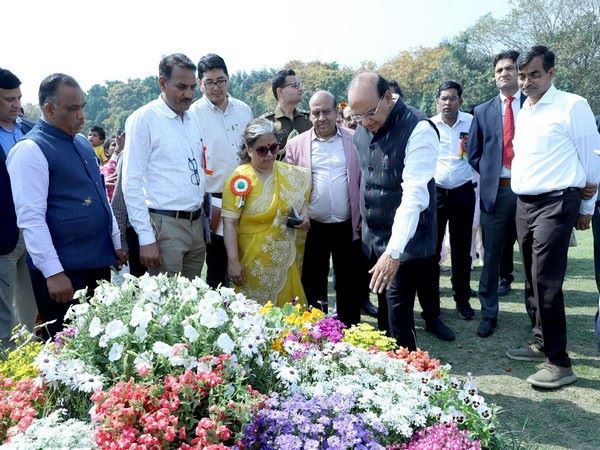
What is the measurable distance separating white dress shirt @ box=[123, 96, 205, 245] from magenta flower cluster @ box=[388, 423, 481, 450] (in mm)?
2251

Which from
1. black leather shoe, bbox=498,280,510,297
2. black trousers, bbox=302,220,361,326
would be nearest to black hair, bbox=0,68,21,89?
black trousers, bbox=302,220,361,326

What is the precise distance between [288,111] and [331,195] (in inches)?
53.0

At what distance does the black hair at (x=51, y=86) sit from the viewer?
11.0 ft

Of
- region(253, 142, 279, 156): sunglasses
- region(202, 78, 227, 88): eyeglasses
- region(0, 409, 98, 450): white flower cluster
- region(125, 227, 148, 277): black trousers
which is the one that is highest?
region(202, 78, 227, 88): eyeglasses

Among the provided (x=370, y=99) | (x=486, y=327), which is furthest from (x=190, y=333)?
(x=486, y=327)

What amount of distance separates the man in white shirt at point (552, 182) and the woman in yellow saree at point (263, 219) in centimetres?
178

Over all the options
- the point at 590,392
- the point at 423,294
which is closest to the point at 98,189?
the point at 423,294

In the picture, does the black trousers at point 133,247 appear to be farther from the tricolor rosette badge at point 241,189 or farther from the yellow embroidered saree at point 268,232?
the tricolor rosette badge at point 241,189

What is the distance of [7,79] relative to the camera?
13.9ft

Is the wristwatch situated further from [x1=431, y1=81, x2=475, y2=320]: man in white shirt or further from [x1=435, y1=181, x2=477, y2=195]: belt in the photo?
[x1=435, y1=181, x2=477, y2=195]: belt

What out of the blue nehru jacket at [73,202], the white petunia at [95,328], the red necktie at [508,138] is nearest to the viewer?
the white petunia at [95,328]

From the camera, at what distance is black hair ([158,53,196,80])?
3885 millimetres

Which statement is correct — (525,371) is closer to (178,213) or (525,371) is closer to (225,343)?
(178,213)

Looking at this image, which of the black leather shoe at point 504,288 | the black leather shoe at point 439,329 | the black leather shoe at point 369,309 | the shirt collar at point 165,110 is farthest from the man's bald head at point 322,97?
the black leather shoe at point 504,288
